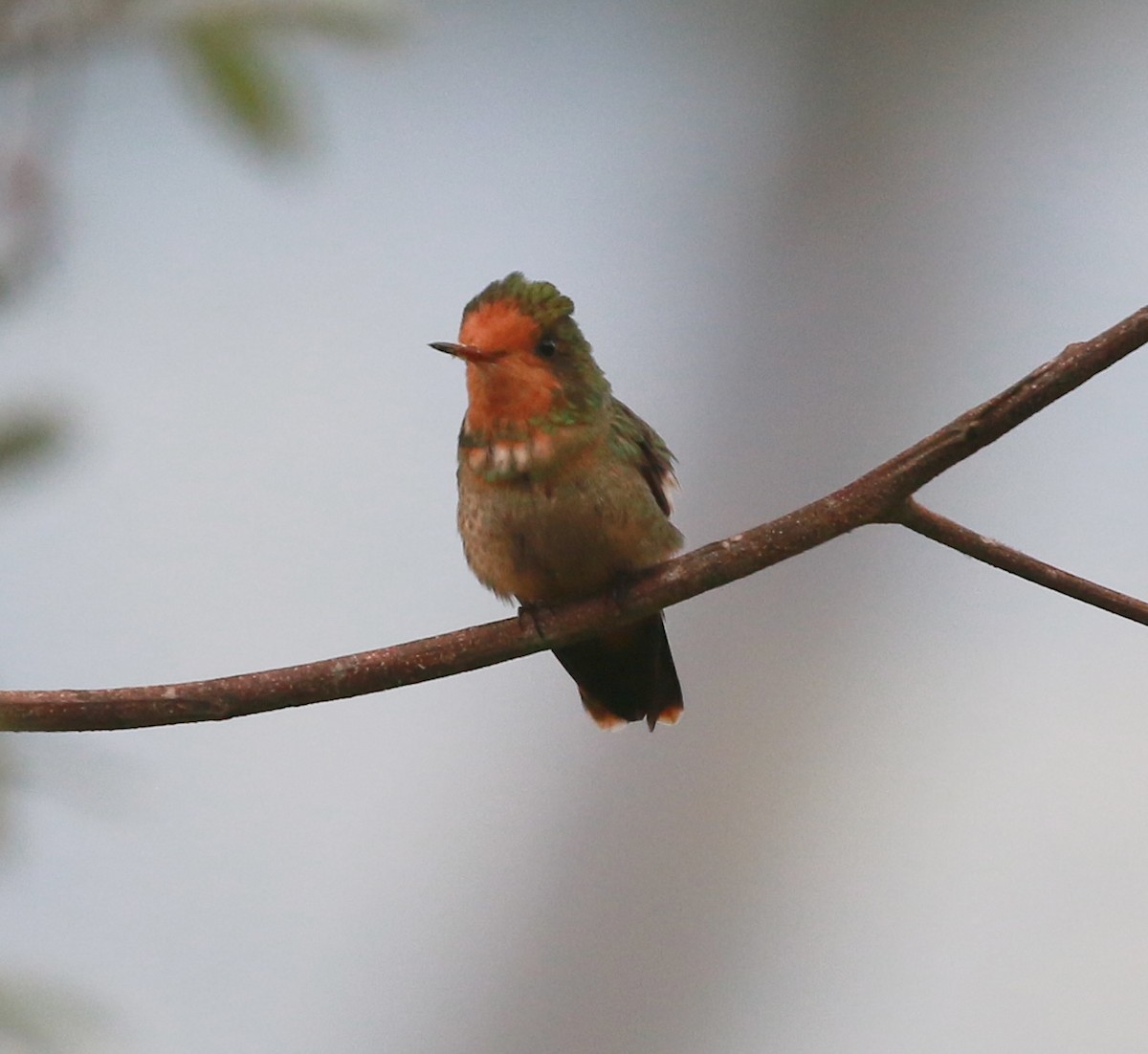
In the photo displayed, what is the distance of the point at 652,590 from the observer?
2.05 metres

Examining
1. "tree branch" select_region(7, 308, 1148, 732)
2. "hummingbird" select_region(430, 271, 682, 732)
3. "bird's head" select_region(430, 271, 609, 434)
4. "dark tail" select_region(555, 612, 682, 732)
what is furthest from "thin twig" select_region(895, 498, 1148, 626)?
"dark tail" select_region(555, 612, 682, 732)

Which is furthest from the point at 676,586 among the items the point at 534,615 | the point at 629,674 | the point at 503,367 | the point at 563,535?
the point at 629,674

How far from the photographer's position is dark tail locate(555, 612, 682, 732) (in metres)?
2.83

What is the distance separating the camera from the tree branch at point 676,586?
1678mm

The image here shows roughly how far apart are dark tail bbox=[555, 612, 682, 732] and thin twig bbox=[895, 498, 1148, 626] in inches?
39.5

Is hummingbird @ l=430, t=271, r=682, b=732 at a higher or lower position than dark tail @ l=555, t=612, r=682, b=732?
higher

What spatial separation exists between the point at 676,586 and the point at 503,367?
749 millimetres

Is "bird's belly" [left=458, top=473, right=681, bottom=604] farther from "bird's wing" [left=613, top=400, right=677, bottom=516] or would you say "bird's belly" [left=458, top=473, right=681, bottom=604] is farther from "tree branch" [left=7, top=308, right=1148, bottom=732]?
"tree branch" [left=7, top=308, right=1148, bottom=732]

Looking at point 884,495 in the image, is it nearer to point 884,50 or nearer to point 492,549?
point 492,549

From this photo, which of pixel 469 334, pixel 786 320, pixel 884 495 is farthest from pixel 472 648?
pixel 786 320

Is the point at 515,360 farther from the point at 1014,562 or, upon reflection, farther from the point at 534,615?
the point at 1014,562

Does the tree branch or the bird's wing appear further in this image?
the bird's wing

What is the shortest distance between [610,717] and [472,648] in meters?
1.03

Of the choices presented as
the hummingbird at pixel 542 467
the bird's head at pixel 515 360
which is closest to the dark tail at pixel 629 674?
the hummingbird at pixel 542 467
